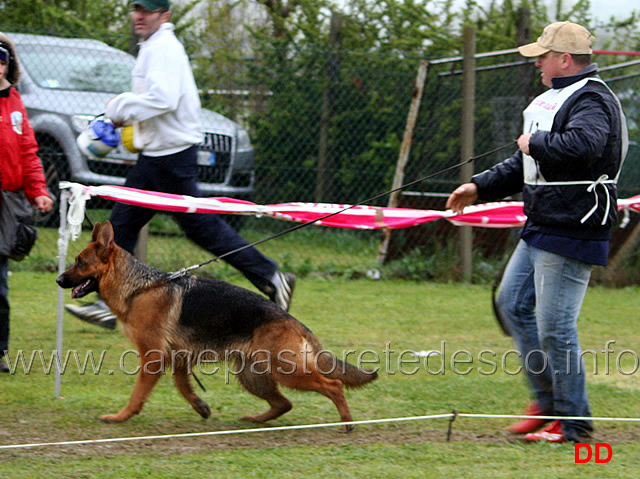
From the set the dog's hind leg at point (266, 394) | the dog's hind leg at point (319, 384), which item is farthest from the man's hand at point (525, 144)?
the dog's hind leg at point (266, 394)

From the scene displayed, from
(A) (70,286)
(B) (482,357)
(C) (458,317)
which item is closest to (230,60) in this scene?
(C) (458,317)

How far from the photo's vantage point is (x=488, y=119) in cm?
958

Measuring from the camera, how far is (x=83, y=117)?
29.1 ft

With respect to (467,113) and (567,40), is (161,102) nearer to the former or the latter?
(567,40)

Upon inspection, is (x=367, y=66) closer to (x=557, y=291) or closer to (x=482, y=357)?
(x=482, y=357)

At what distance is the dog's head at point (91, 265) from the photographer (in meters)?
4.37

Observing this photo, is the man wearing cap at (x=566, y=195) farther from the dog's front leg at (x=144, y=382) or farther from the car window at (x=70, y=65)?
the car window at (x=70, y=65)

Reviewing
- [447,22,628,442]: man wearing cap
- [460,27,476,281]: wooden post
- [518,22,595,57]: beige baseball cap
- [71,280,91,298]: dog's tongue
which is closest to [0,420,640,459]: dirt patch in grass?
[447,22,628,442]: man wearing cap

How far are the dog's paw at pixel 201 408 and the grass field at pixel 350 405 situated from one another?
5cm

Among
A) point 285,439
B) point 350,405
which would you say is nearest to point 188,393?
point 285,439

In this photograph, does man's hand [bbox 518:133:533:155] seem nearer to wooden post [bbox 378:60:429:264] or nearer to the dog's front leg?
the dog's front leg

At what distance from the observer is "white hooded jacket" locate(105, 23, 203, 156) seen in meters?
5.40

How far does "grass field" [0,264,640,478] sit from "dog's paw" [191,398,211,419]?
47 mm

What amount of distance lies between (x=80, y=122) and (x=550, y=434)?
20.6ft
